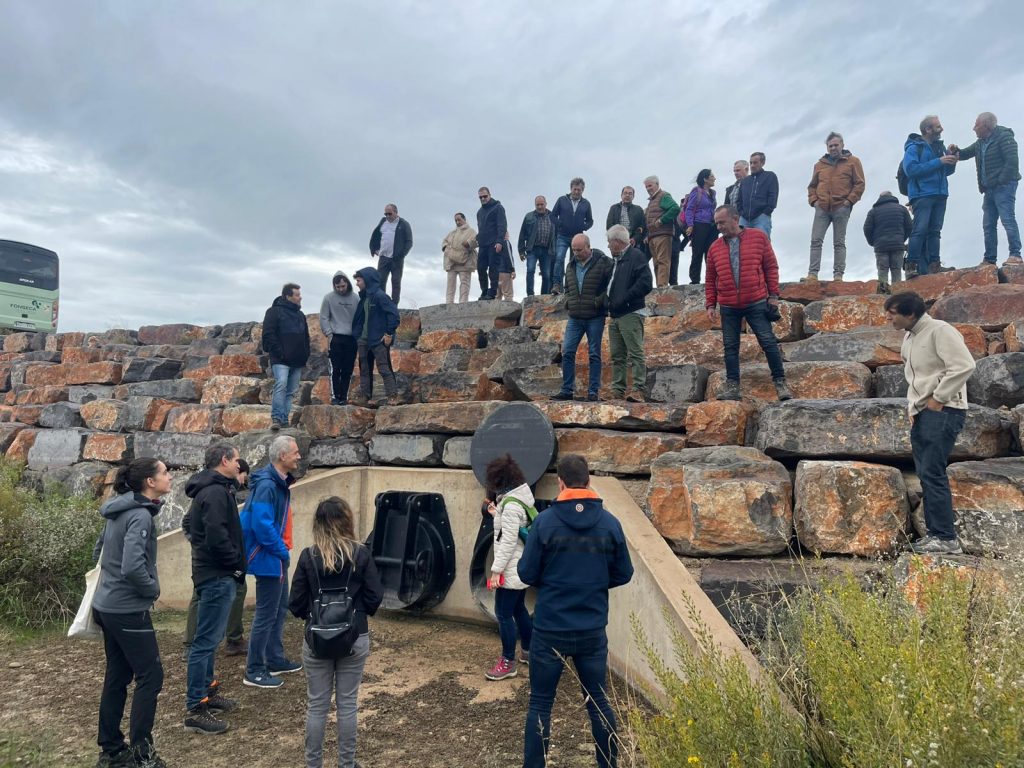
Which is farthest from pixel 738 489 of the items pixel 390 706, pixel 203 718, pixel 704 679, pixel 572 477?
pixel 203 718

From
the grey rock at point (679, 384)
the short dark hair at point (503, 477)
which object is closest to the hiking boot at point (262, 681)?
the short dark hair at point (503, 477)

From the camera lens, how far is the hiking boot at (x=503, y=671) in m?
4.72

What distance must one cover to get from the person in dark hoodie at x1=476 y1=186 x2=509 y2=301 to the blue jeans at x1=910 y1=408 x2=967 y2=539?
7.18 m

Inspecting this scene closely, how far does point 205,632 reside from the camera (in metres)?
4.15

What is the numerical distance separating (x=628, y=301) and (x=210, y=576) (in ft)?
13.4

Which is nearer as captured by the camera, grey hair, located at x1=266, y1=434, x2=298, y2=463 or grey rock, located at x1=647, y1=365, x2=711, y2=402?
grey hair, located at x1=266, y1=434, x2=298, y2=463

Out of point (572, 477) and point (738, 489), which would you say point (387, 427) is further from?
point (572, 477)

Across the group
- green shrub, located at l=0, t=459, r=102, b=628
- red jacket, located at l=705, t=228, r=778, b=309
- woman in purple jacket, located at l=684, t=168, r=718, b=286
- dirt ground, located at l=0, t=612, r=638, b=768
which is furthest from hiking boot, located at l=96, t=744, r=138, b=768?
woman in purple jacket, located at l=684, t=168, r=718, b=286

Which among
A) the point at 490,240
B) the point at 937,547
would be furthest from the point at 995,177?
the point at 490,240

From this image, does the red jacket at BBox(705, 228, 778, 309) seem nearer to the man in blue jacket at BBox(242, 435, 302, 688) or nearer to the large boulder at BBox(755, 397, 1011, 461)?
the large boulder at BBox(755, 397, 1011, 461)

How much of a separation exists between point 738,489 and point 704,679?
2307 mm

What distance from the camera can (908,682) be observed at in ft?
7.19

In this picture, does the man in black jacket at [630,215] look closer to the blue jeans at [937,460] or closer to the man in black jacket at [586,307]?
the man in black jacket at [586,307]

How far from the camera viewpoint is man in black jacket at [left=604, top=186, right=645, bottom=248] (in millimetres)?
9125
